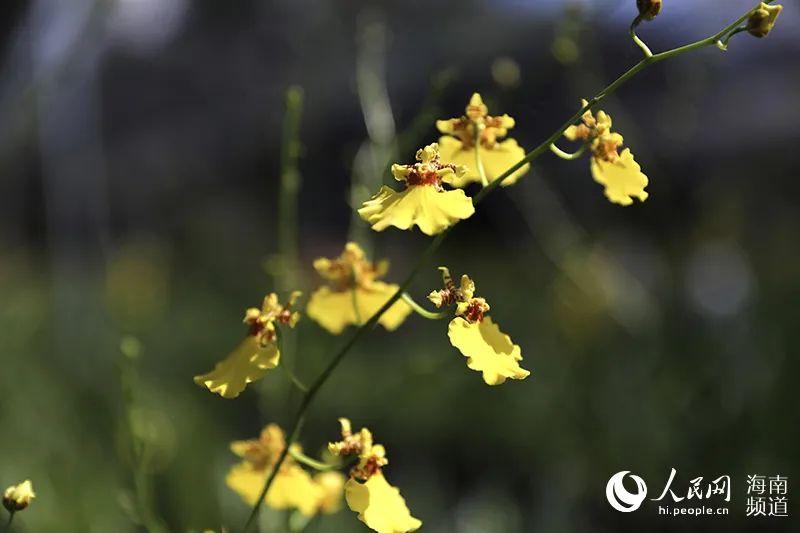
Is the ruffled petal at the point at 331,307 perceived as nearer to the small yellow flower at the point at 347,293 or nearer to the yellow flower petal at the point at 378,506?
the small yellow flower at the point at 347,293

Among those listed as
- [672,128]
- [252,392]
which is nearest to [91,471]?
[252,392]

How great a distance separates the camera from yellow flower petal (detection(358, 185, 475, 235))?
1.60 ft

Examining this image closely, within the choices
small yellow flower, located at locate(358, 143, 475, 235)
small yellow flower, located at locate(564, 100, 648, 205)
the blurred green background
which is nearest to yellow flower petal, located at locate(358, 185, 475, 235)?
small yellow flower, located at locate(358, 143, 475, 235)

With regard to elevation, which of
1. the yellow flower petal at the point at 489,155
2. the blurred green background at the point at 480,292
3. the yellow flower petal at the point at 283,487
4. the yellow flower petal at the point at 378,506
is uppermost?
the blurred green background at the point at 480,292

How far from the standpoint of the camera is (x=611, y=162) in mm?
564

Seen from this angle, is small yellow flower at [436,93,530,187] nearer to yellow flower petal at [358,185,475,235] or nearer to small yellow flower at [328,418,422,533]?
yellow flower petal at [358,185,475,235]

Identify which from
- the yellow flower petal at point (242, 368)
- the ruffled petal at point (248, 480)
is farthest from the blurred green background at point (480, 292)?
the yellow flower petal at point (242, 368)

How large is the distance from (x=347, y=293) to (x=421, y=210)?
18cm

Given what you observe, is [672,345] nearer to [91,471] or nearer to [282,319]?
[91,471]

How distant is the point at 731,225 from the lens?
6.52ft

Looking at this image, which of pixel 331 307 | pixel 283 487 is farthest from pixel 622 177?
pixel 283 487

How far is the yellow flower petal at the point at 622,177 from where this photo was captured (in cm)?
55

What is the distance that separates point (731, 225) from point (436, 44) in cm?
151

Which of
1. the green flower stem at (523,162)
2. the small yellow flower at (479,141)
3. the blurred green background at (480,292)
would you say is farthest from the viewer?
the blurred green background at (480,292)
